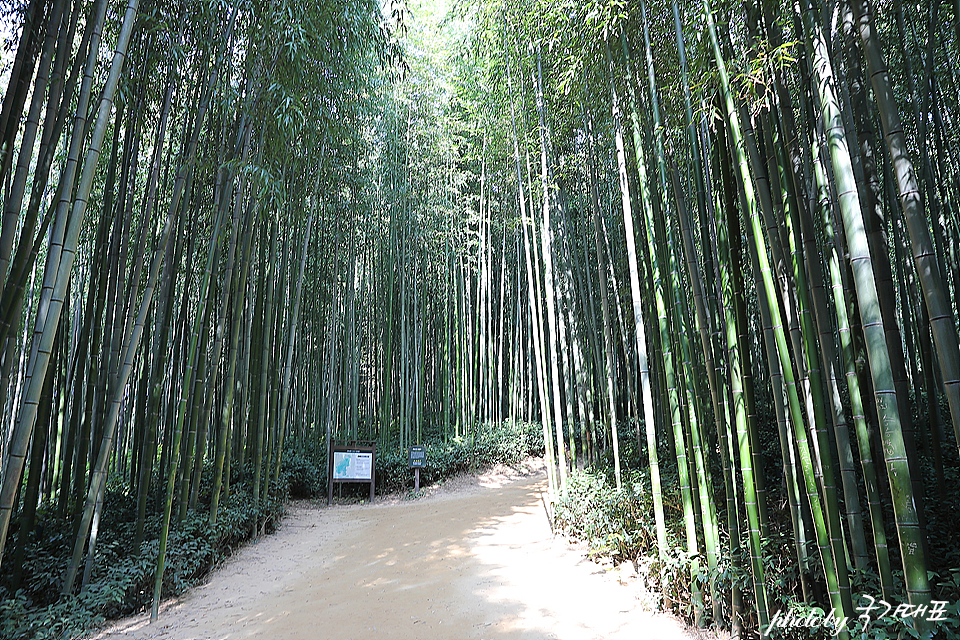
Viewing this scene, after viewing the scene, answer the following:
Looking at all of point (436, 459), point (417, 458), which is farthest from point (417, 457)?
point (436, 459)

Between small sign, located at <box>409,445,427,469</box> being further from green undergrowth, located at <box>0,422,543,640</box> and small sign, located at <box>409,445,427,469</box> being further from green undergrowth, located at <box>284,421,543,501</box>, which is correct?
green undergrowth, located at <box>0,422,543,640</box>

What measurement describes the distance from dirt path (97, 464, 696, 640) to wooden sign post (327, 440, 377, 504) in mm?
1692

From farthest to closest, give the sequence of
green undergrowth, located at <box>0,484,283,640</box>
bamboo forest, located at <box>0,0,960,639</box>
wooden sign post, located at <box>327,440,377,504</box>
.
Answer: wooden sign post, located at <box>327,440,377,504</box>, green undergrowth, located at <box>0,484,283,640</box>, bamboo forest, located at <box>0,0,960,639</box>

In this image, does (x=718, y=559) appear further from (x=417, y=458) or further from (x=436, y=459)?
(x=436, y=459)

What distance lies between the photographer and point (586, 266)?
5344 millimetres

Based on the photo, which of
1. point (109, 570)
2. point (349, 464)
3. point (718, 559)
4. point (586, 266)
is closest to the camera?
point (718, 559)

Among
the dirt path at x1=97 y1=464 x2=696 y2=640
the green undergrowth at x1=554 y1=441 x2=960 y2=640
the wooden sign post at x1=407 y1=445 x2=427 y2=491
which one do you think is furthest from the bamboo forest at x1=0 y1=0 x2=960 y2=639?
the wooden sign post at x1=407 y1=445 x2=427 y2=491

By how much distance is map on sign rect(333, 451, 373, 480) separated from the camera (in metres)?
6.85

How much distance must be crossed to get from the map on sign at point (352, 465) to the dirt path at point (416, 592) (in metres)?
1.70

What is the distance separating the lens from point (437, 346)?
368 inches

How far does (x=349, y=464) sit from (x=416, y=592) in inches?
155

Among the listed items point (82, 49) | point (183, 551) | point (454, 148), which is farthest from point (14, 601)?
point (454, 148)

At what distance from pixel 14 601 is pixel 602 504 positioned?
3.34 m

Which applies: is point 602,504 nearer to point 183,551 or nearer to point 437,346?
point 183,551
